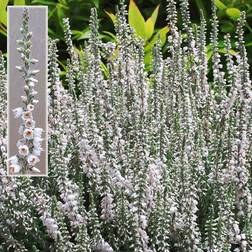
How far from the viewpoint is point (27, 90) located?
7.57 ft

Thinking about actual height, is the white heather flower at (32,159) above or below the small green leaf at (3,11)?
below

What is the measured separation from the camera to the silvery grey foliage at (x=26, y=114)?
229 centimetres

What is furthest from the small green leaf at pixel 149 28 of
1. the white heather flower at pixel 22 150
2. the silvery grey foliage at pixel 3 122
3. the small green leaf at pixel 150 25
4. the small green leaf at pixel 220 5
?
the white heather flower at pixel 22 150

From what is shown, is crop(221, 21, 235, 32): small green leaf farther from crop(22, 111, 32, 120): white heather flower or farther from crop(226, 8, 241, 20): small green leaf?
crop(22, 111, 32, 120): white heather flower

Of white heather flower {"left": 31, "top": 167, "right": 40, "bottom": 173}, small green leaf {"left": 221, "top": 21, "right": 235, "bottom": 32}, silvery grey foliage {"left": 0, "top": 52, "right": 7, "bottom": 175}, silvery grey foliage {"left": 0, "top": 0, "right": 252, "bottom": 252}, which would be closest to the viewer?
white heather flower {"left": 31, "top": 167, "right": 40, "bottom": 173}

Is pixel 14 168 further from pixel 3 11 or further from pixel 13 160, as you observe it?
pixel 3 11

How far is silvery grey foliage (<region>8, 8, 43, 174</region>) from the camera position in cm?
229

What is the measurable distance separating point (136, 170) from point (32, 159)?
0.49 metres

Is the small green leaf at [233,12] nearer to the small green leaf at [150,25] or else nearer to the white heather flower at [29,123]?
the small green leaf at [150,25]

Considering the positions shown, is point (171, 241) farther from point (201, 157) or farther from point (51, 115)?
point (51, 115)

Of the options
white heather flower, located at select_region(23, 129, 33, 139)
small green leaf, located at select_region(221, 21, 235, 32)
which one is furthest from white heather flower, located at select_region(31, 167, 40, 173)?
small green leaf, located at select_region(221, 21, 235, 32)

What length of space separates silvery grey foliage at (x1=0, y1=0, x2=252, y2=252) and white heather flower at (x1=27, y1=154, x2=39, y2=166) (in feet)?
0.76

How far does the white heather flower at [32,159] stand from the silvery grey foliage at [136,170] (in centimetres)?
23

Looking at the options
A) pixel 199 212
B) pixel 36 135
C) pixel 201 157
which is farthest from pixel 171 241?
pixel 36 135
